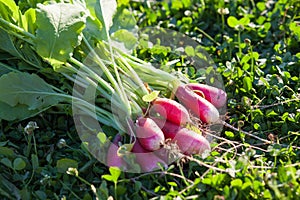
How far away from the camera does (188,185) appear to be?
6.31 ft

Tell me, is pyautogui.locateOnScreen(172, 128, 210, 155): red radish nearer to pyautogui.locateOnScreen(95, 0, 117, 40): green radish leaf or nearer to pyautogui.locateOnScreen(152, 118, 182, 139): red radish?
pyautogui.locateOnScreen(152, 118, 182, 139): red radish

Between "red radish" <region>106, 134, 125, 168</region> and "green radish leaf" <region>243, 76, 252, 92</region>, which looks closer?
"red radish" <region>106, 134, 125, 168</region>

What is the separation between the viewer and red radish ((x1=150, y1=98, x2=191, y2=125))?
2152mm

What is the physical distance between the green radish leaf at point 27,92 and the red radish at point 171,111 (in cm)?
38

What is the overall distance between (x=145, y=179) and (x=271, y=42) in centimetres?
119

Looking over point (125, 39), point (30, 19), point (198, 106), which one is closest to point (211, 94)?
point (198, 106)

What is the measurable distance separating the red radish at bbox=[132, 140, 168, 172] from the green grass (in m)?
0.03

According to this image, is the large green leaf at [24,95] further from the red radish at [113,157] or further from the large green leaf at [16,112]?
the red radish at [113,157]

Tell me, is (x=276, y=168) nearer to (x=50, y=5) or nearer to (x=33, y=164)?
(x=33, y=164)

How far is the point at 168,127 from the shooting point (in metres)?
2.14

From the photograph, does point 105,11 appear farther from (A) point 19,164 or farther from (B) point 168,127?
(A) point 19,164

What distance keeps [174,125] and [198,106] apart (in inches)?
5.5

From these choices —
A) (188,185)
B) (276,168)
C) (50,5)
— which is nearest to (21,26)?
(50,5)

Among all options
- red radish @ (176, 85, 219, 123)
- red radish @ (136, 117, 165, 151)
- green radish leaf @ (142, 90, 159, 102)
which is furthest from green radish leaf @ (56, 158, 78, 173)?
red radish @ (176, 85, 219, 123)
